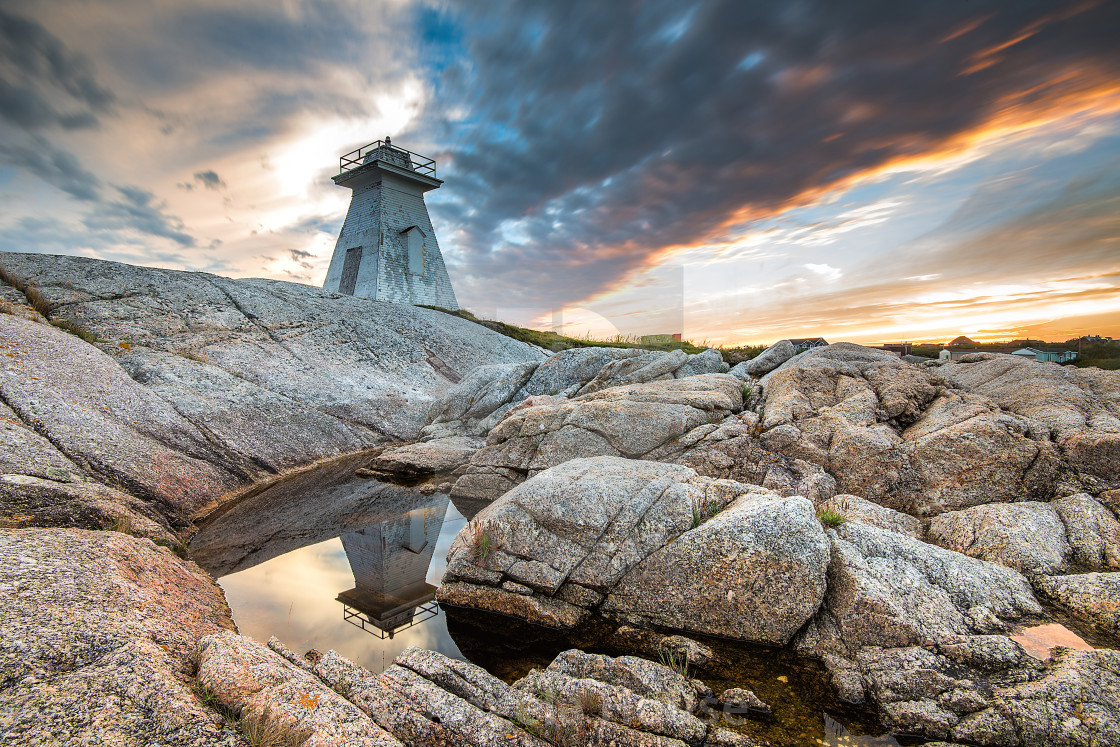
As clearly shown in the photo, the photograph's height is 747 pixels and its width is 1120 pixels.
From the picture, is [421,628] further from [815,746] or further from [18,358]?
[18,358]

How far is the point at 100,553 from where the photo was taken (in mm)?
7363

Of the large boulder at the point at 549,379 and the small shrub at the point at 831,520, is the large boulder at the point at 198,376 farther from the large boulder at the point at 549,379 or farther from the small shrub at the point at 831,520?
the small shrub at the point at 831,520

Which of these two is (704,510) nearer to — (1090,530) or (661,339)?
(1090,530)

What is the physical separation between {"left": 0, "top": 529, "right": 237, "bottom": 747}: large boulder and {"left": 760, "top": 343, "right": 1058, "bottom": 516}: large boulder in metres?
12.9

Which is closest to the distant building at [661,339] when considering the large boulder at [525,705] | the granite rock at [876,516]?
the granite rock at [876,516]

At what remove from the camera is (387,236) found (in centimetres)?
4378

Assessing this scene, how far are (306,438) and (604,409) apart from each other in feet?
43.3

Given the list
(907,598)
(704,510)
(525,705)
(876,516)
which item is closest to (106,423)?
(525,705)

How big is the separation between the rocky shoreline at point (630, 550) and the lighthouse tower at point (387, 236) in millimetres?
23945

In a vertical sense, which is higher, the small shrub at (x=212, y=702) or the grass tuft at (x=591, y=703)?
the small shrub at (x=212, y=702)

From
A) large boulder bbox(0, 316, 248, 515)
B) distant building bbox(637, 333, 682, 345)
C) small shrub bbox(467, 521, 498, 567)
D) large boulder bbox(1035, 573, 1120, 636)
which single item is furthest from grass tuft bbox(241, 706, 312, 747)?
distant building bbox(637, 333, 682, 345)

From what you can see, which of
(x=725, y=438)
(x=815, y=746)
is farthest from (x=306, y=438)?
(x=815, y=746)

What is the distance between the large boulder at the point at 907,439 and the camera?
10.9 metres

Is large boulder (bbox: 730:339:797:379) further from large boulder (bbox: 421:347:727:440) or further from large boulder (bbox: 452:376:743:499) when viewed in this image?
large boulder (bbox: 452:376:743:499)
